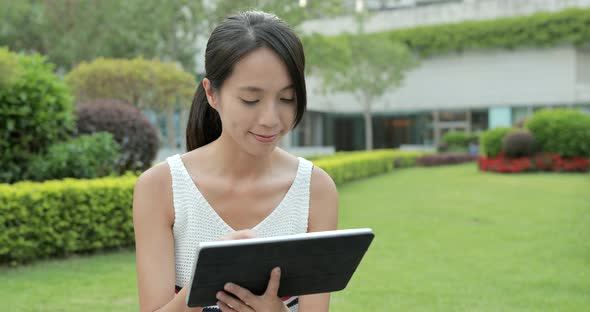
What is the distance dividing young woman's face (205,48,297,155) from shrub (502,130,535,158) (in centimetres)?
1819

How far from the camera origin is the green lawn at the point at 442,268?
513 centimetres

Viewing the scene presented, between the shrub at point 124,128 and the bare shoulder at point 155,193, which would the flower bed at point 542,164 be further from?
the bare shoulder at point 155,193

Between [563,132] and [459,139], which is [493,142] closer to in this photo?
[563,132]

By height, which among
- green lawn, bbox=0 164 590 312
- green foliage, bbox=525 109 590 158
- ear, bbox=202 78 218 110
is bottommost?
green lawn, bbox=0 164 590 312

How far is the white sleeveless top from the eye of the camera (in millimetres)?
2023

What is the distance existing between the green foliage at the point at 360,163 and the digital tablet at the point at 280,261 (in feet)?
37.8

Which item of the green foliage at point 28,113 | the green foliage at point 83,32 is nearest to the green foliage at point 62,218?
the green foliage at point 28,113

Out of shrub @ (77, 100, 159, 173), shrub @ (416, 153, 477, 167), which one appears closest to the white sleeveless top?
shrub @ (77, 100, 159, 173)

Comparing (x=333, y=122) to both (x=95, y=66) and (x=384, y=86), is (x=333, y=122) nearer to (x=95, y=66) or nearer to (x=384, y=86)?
(x=384, y=86)

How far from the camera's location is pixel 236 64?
1.79 meters

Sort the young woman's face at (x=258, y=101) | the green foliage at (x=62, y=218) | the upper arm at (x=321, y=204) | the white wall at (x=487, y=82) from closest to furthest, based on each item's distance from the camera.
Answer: the young woman's face at (x=258, y=101) → the upper arm at (x=321, y=204) → the green foliage at (x=62, y=218) → the white wall at (x=487, y=82)

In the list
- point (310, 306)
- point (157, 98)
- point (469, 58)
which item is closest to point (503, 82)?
point (469, 58)

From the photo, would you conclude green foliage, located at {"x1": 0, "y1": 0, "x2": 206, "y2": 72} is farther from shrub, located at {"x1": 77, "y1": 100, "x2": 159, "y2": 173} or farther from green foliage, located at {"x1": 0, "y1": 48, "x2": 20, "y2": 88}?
green foliage, located at {"x1": 0, "y1": 48, "x2": 20, "y2": 88}

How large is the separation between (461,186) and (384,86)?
1485 centimetres
